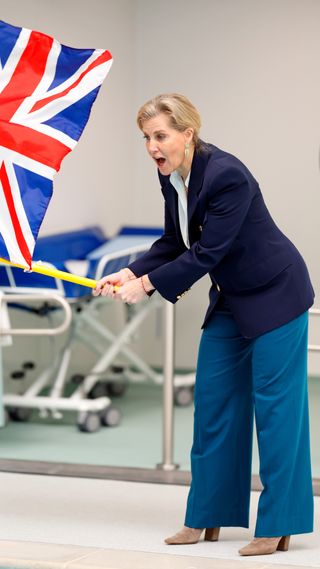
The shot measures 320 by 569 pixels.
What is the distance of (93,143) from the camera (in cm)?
543

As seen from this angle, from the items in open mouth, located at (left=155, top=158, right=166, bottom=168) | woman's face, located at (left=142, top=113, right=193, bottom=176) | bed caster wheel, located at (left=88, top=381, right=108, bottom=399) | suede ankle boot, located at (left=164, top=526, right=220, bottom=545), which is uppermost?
woman's face, located at (left=142, top=113, right=193, bottom=176)

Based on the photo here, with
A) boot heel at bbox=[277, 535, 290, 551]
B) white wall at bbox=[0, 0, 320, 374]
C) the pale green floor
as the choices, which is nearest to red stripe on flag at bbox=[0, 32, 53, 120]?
white wall at bbox=[0, 0, 320, 374]

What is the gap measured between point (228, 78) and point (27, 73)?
1129mm

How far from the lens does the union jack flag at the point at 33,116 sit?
363 cm

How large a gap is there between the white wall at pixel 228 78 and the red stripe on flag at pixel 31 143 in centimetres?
109

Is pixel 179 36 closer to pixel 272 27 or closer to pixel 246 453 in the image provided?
pixel 272 27

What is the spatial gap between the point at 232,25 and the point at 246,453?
175 centimetres

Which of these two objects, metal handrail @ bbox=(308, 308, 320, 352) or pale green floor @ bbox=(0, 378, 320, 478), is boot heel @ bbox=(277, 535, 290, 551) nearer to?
pale green floor @ bbox=(0, 378, 320, 478)

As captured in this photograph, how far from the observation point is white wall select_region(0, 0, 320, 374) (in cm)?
452

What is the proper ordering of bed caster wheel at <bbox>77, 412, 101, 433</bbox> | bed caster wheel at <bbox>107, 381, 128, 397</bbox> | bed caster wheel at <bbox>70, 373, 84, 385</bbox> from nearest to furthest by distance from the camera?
bed caster wheel at <bbox>77, 412, 101, 433</bbox> → bed caster wheel at <bbox>70, 373, 84, 385</bbox> → bed caster wheel at <bbox>107, 381, 128, 397</bbox>

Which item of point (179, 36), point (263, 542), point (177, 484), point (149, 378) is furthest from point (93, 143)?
point (263, 542)

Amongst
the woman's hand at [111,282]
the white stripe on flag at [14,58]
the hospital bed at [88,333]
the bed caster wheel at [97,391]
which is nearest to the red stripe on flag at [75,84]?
the white stripe on flag at [14,58]

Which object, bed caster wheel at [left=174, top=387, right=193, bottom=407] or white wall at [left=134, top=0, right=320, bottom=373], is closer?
white wall at [left=134, top=0, right=320, bottom=373]

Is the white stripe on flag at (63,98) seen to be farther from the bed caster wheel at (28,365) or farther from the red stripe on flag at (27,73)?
the bed caster wheel at (28,365)
